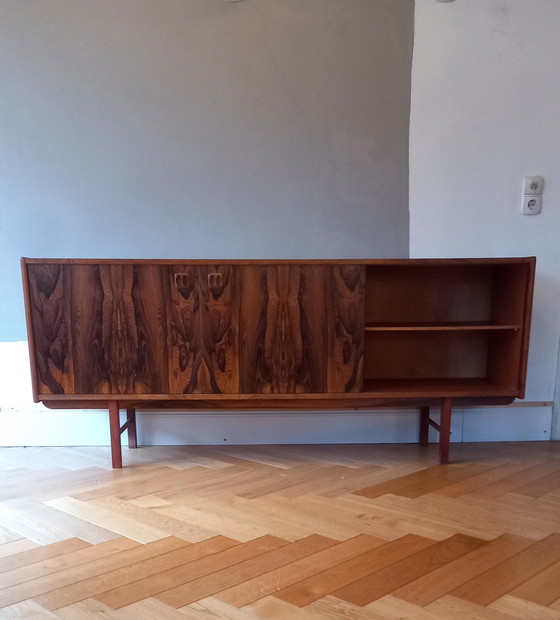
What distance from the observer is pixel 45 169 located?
2699mm

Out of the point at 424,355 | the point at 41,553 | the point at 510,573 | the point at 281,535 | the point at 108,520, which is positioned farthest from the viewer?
the point at 424,355

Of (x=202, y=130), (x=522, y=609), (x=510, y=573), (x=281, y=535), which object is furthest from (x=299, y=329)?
(x=522, y=609)

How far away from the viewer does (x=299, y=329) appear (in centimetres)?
240

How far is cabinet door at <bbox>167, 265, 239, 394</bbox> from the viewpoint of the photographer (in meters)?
2.36

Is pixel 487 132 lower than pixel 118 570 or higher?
higher

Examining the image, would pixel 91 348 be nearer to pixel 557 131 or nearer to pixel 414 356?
pixel 414 356

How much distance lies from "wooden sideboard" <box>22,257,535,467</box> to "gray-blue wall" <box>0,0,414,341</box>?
404mm

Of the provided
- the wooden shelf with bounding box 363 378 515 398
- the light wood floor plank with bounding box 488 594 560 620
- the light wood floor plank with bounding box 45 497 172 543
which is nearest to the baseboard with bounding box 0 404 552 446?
the wooden shelf with bounding box 363 378 515 398

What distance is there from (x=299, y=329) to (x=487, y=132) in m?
1.36

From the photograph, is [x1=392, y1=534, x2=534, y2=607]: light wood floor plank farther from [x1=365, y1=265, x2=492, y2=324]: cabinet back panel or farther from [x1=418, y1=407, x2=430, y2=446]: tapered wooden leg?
[x1=365, y1=265, x2=492, y2=324]: cabinet back panel

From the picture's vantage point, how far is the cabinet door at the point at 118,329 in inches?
92.7

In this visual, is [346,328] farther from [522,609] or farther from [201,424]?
[522,609]

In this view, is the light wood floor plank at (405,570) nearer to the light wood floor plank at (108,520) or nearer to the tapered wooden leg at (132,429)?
the light wood floor plank at (108,520)

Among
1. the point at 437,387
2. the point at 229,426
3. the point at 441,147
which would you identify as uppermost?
the point at 441,147
